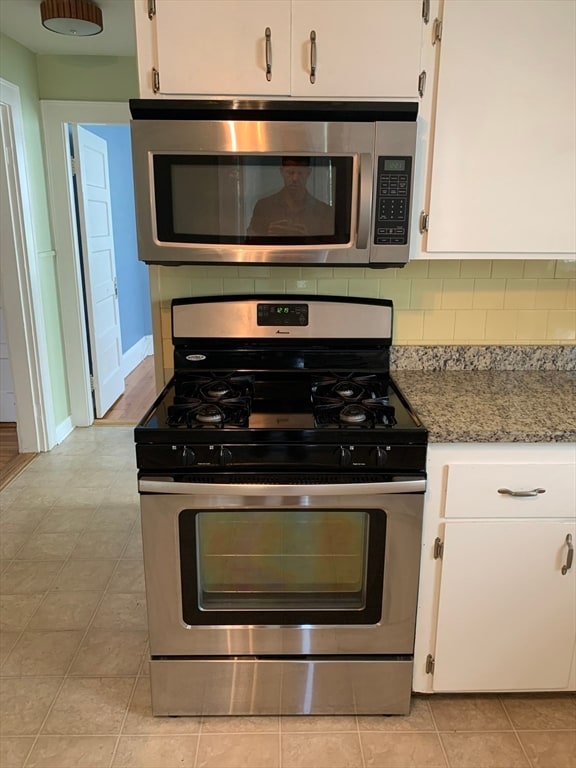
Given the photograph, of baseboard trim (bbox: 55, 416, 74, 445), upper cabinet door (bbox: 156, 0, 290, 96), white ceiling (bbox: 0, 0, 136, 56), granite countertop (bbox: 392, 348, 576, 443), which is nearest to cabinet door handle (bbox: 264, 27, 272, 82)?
upper cabinet door (bbox: 156, 0, 290, 96)

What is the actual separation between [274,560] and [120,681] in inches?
29.9

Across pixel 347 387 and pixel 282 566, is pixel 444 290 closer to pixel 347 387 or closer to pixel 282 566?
pixel 347 387

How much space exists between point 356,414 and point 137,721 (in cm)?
116

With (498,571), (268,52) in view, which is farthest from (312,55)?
(498,571)

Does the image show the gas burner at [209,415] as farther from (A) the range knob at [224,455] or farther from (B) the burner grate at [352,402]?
(B) the burner grate at [352,402]

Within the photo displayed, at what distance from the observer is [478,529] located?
165cm

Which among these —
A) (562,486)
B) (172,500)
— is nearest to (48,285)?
(172,500)

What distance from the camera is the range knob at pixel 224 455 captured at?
152 centimetres

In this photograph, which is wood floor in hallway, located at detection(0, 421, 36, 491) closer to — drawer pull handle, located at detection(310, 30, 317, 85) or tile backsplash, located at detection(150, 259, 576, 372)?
tile backsplash, located at detection(150, 259, 576, 372)

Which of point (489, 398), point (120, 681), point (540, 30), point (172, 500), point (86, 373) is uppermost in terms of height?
Result: point (540, 30)

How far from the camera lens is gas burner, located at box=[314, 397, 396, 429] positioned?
61.7 inches

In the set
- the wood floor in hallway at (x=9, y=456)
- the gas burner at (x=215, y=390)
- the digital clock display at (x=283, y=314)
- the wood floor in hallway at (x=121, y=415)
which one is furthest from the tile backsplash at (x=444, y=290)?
the wood floor in hallway at (x=121, y=415)

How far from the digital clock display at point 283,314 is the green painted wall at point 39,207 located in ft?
7.12

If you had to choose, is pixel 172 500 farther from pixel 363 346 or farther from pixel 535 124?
pixel 535 124
